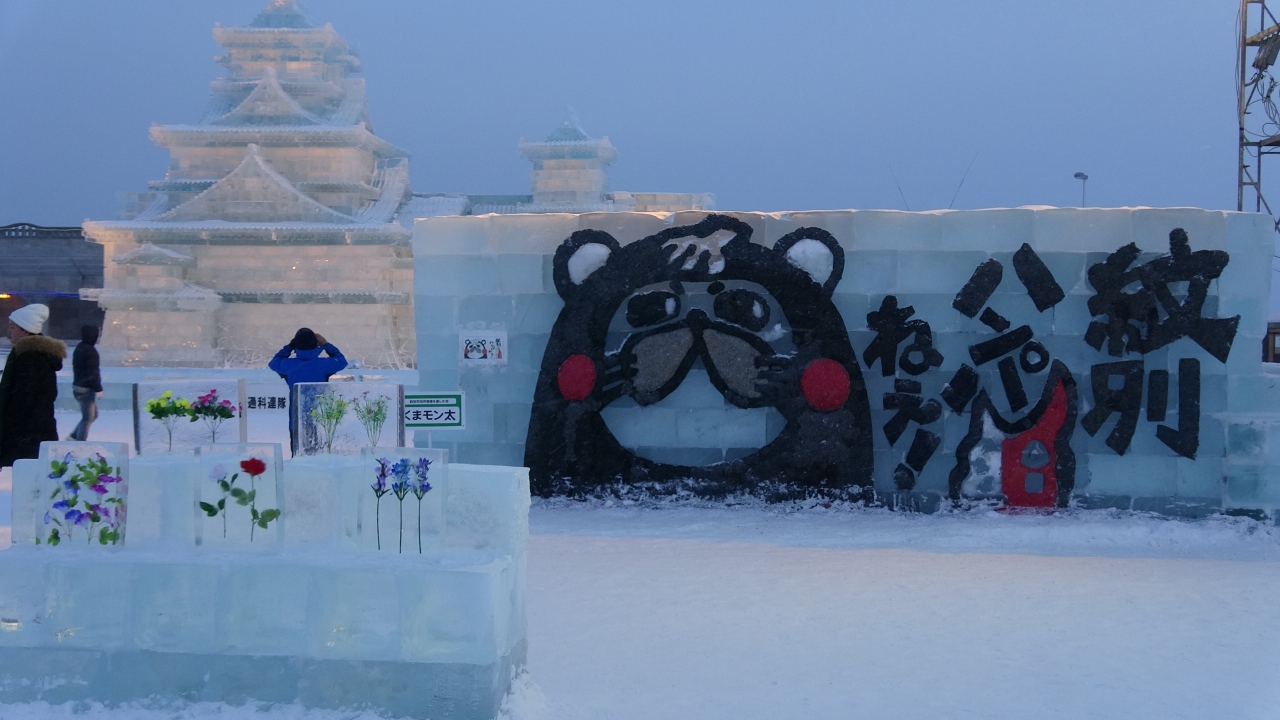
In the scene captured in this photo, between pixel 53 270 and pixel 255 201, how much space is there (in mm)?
14636

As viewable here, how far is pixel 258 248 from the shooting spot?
75.8 ft

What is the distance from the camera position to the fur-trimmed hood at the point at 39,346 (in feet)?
23.7

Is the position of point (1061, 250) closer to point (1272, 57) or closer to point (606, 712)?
point (606, 712)

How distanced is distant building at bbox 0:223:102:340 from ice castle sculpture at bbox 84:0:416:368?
34.6ft

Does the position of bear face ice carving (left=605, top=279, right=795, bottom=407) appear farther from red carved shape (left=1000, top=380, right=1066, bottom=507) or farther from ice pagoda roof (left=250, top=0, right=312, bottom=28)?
ice pagoda roof (left=250, top=0, right=312, bottom=28)

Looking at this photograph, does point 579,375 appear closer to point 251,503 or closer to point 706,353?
point 706,353

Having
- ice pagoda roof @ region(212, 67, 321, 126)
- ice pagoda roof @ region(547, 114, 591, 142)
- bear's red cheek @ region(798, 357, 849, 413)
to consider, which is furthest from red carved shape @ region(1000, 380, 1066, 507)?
ice pagoda roof @ region(547, 114, 591, 142)

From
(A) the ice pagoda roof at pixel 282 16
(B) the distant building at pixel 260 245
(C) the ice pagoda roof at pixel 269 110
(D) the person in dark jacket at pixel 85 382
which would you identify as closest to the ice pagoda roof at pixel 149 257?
(B) the distant building at pixel 260 245

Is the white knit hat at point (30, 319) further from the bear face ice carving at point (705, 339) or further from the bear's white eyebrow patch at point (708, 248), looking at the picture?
the bear's white eyebrow patch at point (708, 248)

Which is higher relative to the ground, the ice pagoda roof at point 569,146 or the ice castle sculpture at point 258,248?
the ice pagoda roof at point 569,146

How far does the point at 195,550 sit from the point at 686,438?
13.7 ft

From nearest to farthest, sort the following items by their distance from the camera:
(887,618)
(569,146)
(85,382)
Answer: (887,618)
(85,382)
(569,146)

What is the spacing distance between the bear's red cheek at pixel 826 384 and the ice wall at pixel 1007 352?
0.21m

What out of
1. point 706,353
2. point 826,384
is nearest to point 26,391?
point 706,353
